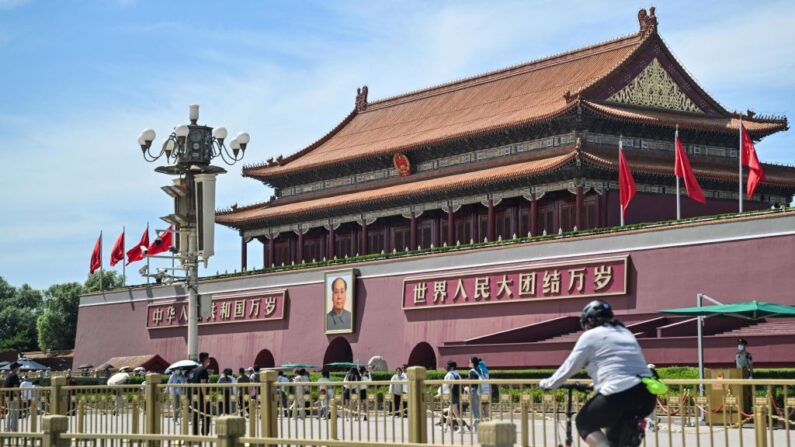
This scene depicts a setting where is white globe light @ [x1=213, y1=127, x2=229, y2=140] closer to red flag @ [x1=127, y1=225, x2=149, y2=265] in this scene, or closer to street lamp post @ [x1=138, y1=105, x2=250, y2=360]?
street lamp post @ [x1=138, y1=105, x2=250, y2=360]

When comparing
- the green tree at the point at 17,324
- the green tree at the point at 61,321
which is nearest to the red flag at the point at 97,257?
the green tree at the point at 61,321

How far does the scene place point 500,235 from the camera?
1577 inches

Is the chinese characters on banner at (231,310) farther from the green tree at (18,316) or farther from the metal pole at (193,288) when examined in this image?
the green tree at (18,316)

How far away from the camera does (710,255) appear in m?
29.5

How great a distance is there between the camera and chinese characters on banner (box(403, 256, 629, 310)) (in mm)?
31672

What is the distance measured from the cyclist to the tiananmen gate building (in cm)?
1814

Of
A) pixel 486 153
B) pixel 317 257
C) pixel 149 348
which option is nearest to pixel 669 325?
pixel 486 153

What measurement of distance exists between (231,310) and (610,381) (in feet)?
119

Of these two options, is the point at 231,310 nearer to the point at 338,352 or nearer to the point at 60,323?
the point at 338,352

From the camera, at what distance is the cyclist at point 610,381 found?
8.57 meters

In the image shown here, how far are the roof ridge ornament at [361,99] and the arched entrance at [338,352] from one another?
46.1 ft

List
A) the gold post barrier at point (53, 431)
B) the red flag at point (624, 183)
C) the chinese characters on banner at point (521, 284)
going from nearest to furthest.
Result: 1. the gold post barrier at point (53, 431)
2. the chinese characters on banner at point (521, 284)
3. the red flag at point (624, 183)

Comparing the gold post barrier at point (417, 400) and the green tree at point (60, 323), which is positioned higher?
the green tree at point (60, 323)

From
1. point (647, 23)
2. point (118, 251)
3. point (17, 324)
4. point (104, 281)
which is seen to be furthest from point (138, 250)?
point (17, 324)
